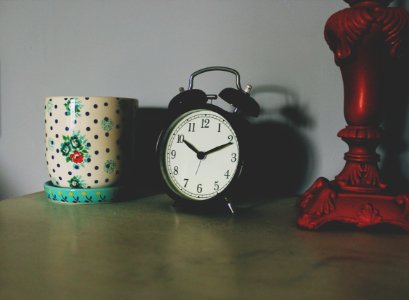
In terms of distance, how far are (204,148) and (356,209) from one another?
0.29m

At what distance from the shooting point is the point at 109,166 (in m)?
0.87

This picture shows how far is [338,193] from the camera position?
2.24ft

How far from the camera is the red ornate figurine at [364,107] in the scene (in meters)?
0.66

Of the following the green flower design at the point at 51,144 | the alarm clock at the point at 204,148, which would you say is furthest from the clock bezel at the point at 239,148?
the green flower design at the point at 51,144

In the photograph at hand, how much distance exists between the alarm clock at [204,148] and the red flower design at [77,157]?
15 cm

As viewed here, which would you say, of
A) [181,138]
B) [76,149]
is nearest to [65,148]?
[76,149]

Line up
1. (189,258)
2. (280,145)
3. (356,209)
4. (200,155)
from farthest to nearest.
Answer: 1. (280,145)
2. (200,155)
3. (356,209)
4. (189,258)

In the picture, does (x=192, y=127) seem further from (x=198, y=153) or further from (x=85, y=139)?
(x=85, y=139)

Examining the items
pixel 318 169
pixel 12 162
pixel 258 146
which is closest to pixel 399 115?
pixel 318 169

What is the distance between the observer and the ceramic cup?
0.83m

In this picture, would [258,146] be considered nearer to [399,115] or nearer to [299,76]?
[299,76]

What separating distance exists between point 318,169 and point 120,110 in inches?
17.7

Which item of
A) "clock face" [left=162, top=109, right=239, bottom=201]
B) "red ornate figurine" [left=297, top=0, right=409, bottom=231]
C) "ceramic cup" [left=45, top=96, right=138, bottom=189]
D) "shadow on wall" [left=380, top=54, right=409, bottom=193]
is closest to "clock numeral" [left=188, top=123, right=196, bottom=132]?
"clock face" [left=162, top=109, right=239, bottom=201]

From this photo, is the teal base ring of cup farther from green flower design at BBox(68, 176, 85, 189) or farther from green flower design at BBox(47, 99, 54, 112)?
green flower design at BBox(47, 99, 54, 112)
